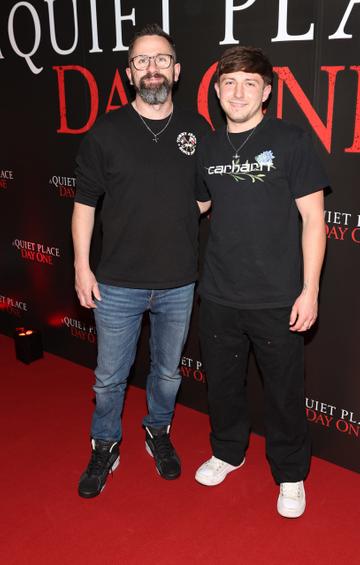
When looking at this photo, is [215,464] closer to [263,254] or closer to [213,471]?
[213,471]

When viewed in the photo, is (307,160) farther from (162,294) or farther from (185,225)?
(162,294)

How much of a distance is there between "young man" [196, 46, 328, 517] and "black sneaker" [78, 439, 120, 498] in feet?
2.04

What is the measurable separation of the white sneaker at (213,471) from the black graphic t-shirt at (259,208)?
2.90ft

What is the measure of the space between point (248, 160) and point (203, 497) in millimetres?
1519

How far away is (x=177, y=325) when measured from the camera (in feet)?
8.78

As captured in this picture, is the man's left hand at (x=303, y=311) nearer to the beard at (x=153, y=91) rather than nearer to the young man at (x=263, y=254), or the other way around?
the young man at (x=263, y=254)

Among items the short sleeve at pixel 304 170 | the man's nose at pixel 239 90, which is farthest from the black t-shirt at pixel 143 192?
the short sleeve at pixel 304 170

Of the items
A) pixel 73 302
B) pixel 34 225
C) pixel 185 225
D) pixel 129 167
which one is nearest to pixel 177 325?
pixel 185 225

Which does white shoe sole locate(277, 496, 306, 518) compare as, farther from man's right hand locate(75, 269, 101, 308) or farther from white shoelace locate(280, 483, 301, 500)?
man's right hand locate(75, 269, 101, 308)

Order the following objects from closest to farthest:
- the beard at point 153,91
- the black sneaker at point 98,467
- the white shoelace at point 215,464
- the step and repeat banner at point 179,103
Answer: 1. the beard at point 153,91
2. the step and repeat banner at point 179,103
3. the black sneaker at point 98,467
4. the white shoelace at point 215,464

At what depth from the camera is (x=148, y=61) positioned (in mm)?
2406

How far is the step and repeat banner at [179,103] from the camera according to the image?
2.52m

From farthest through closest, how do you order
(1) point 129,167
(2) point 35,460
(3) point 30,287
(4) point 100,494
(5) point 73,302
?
(3) point 30,287, (5) point 73,302, (2) point 35,460, (4) point 100,494, (1) point 129,167

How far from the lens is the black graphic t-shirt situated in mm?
2211
